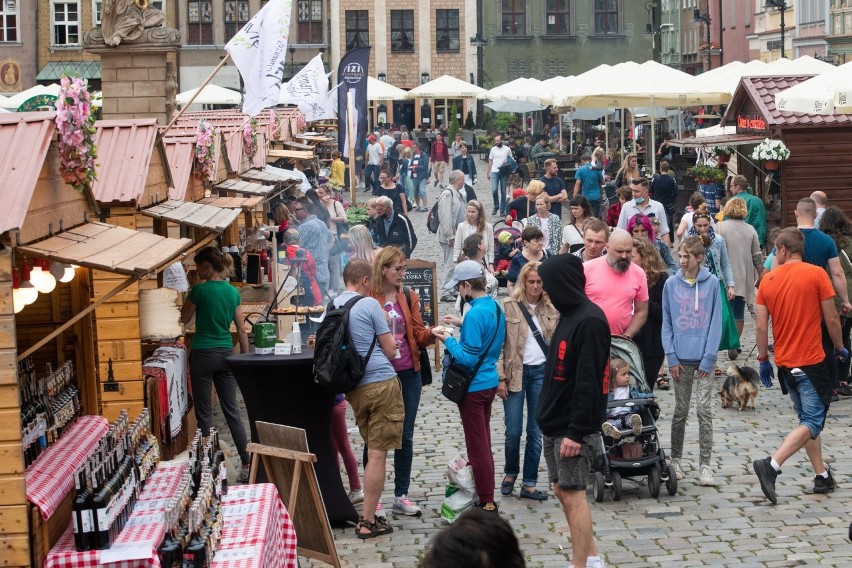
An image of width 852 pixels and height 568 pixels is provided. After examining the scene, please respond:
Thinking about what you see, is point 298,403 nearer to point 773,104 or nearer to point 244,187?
point 244,187

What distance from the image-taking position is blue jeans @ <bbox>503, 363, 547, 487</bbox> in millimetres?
9406

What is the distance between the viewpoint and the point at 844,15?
39.9m

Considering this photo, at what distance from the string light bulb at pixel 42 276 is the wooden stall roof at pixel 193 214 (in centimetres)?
280

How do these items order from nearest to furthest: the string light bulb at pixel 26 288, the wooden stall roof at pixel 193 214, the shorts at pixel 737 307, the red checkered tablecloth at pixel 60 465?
the red checkered tablecloth at pixel 60 465 < the string light bulb at pixel 26 288 < the wooden stall roof at pixel 193 214 < the shorts at pixel 737 307

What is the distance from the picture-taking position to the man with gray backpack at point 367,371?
27.3 feet

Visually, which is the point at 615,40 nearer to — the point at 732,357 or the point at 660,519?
the point at 732,357

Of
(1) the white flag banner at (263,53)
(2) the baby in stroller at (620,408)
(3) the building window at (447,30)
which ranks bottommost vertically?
(2) the baby in stroller at (620,408)

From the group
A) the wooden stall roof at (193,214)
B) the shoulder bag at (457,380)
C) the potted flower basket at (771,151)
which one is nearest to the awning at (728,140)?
the potted flower basket at (771,151)

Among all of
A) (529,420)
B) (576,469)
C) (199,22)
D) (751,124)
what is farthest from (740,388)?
(199,22)

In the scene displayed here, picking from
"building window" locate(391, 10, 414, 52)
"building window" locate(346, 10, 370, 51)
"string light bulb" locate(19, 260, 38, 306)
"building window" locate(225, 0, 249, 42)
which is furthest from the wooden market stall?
"building window" locate(391, 10, 414, 52)

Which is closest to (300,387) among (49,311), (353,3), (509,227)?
(49,311)

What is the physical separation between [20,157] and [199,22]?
195 feet

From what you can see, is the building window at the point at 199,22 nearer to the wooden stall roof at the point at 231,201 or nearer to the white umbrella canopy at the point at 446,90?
the white umbrella canopy at the point at 446,90

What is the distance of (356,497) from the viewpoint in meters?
9.54
